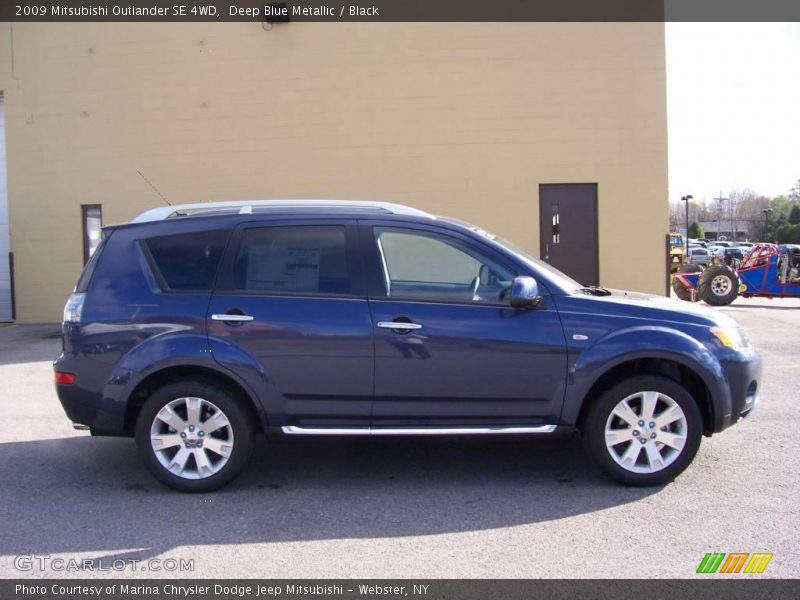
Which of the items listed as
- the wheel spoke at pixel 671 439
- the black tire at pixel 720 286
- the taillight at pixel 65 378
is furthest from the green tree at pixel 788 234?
the taillight at pixel 65 378

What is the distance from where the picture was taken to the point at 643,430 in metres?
4.98

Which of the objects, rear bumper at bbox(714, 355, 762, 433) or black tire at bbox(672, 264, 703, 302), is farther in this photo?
black tire at bbox(672, 264, 703, 302)

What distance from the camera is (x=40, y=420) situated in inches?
283

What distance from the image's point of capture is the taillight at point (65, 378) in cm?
508

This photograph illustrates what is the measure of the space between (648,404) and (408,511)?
1710 mm

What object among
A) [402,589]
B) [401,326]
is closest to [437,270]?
[401,326]

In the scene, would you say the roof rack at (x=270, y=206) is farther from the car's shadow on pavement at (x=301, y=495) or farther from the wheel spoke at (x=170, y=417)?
the car's shadow on pavement at (x=301, y=495)

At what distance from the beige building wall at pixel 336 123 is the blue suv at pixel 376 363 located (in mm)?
8688

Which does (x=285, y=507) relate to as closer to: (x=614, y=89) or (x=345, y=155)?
(x=345, y=155)

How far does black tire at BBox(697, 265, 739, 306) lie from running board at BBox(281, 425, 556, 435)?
13843mm

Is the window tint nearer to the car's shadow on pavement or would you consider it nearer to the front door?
the front door

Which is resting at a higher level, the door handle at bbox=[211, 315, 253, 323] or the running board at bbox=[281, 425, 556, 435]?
the door handle at bbox=[211, 315, 253, 323]

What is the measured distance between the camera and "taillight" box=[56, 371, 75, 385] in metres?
5.08

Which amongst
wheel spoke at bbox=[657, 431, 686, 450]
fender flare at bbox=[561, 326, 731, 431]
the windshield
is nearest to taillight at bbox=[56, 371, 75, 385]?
the windshield
